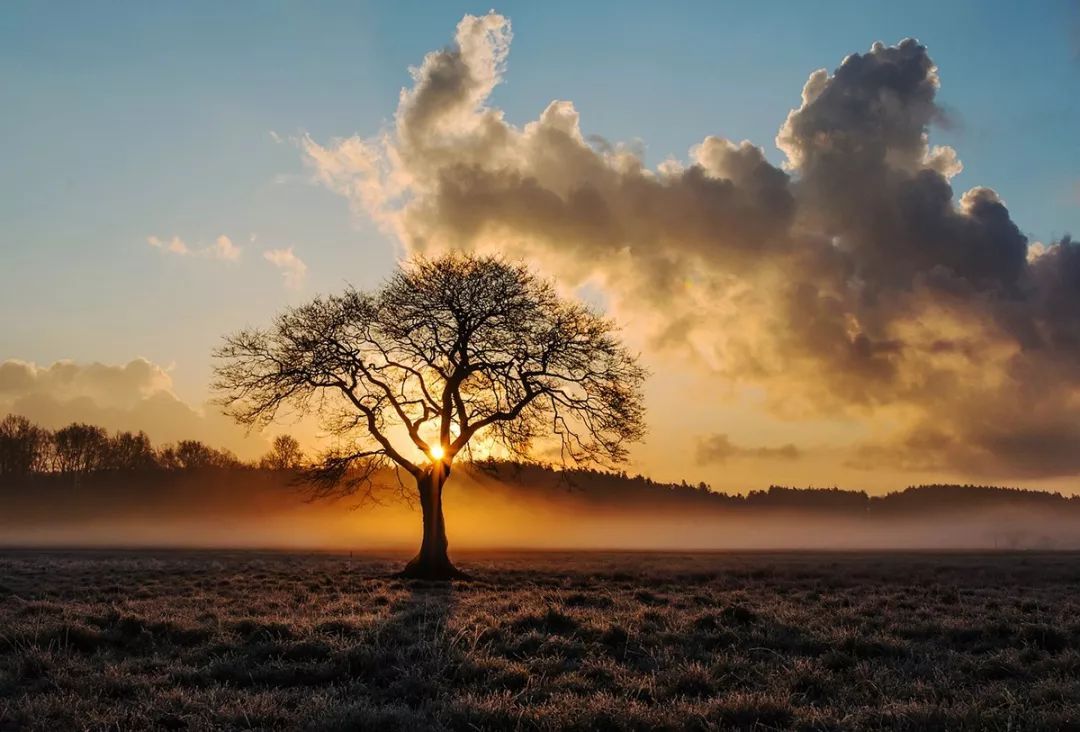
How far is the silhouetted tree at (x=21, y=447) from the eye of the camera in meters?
141

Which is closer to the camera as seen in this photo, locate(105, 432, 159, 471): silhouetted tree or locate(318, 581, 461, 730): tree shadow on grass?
locate(318, 581, 461, 730): tree shadow on grass

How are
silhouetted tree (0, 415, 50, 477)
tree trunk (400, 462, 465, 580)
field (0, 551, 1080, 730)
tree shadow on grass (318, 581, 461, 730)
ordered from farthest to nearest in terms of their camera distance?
silhouetted tree (0, 415, 50, 477), tree trunk (400, 462, 465, 580), field (0, 551, 1080, 730), tree shadow on grass (318, 581, 461, 730)

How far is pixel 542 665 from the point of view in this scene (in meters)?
10.3

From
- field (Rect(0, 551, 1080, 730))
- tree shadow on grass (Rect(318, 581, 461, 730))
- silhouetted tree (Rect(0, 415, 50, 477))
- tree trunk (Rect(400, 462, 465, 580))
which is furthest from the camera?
silhouetted tree (Rect(0, 415, 50, 477))

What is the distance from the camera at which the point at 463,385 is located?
121 ft

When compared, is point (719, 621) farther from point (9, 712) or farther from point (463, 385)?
point (463, 385)

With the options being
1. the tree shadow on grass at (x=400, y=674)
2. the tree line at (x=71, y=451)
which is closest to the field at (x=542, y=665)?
the tree shadow on grass at (x=400, y=674)

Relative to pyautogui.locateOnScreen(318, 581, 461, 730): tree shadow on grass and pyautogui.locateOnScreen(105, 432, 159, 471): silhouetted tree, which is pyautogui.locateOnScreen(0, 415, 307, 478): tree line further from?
pyautogui.locateOnScreen(318, 581, 461, 730): tree shadow on grass

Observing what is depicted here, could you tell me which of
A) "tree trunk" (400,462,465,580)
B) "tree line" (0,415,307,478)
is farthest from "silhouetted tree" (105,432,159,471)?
"tree trunk" (400,462,465,580)

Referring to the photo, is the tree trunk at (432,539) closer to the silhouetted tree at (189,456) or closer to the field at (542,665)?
the field at (542,665)

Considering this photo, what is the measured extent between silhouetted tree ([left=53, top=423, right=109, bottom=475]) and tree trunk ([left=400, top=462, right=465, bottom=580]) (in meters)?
131

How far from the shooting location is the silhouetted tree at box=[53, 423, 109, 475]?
14175 cm

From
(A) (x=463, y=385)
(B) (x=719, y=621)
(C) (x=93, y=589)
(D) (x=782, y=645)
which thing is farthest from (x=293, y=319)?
(D) (x=782, y=645)

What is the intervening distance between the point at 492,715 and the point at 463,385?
1164 inches
